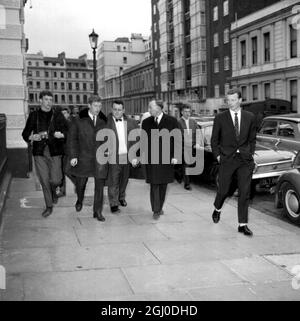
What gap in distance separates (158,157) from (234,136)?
4.80 feet

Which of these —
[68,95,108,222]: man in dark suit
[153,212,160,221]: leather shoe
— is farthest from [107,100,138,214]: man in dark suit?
[153,212,160,221]: leather shoe

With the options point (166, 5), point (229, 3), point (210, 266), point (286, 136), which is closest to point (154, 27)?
point (166, 5)

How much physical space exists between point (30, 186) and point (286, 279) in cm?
782

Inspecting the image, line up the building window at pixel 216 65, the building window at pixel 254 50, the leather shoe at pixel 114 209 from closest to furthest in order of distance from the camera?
the leather shoe at pixel 114 209, the building window at pixel 254 50, the building window at pixel 216 65

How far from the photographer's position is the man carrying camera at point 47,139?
784 cm

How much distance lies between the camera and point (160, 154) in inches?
314

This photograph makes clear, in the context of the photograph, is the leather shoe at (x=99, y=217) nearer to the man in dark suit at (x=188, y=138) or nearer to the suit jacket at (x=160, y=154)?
the suit jacket at (x=160, y=154)

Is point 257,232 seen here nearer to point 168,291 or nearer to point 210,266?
point 210,266

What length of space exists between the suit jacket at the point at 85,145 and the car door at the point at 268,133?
5.46 meters

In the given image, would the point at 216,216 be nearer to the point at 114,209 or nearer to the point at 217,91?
the point at 114,209

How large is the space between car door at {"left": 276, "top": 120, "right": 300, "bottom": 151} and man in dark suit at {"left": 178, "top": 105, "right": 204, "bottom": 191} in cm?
197

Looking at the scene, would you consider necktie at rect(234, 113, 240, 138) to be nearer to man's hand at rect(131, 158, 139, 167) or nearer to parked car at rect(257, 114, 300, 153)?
man's hand at rect(131, 158, 139, 167)

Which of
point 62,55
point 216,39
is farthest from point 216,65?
point 62,55

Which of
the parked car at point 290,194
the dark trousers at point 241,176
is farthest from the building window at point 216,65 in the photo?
the dark trousers at point 241,176
